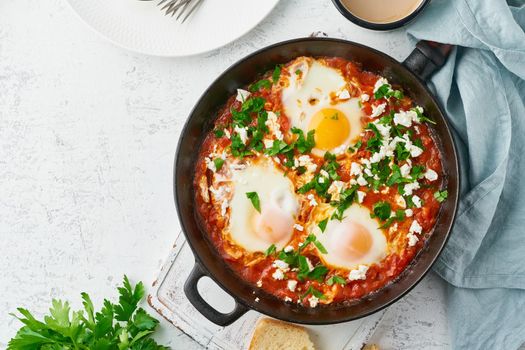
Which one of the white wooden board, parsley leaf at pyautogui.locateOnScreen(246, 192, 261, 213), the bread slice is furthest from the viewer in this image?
the white wooden board

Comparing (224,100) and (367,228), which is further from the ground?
(224,100)

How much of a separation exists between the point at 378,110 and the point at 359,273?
81 cm

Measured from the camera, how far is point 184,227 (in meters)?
3.29

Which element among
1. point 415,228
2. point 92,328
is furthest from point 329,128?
point 92,328

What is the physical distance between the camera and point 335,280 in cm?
335

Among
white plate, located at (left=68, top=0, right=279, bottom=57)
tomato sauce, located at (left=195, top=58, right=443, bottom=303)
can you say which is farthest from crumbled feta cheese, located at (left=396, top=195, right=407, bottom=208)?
white plate, located at (left=68, top=0, right=279, bottom=57)

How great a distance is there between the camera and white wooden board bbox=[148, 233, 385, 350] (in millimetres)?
3602

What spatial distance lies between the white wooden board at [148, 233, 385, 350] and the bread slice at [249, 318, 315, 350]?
0.09 meters

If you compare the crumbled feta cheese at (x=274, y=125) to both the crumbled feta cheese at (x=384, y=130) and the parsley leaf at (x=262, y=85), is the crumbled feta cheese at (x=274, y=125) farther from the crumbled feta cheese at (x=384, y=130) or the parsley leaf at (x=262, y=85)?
the crumbled feta cheese at (x=384, y=130)

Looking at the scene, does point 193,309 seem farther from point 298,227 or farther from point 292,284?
point 298,227

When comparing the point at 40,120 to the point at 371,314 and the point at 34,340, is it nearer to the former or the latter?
the point at 34,340

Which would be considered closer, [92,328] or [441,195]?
[441,195]

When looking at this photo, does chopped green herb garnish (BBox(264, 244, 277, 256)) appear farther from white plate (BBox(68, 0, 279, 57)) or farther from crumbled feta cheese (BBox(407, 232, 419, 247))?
white plate (BBox(68, 0, 279, 57))

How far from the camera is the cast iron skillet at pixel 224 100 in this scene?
3.27m
